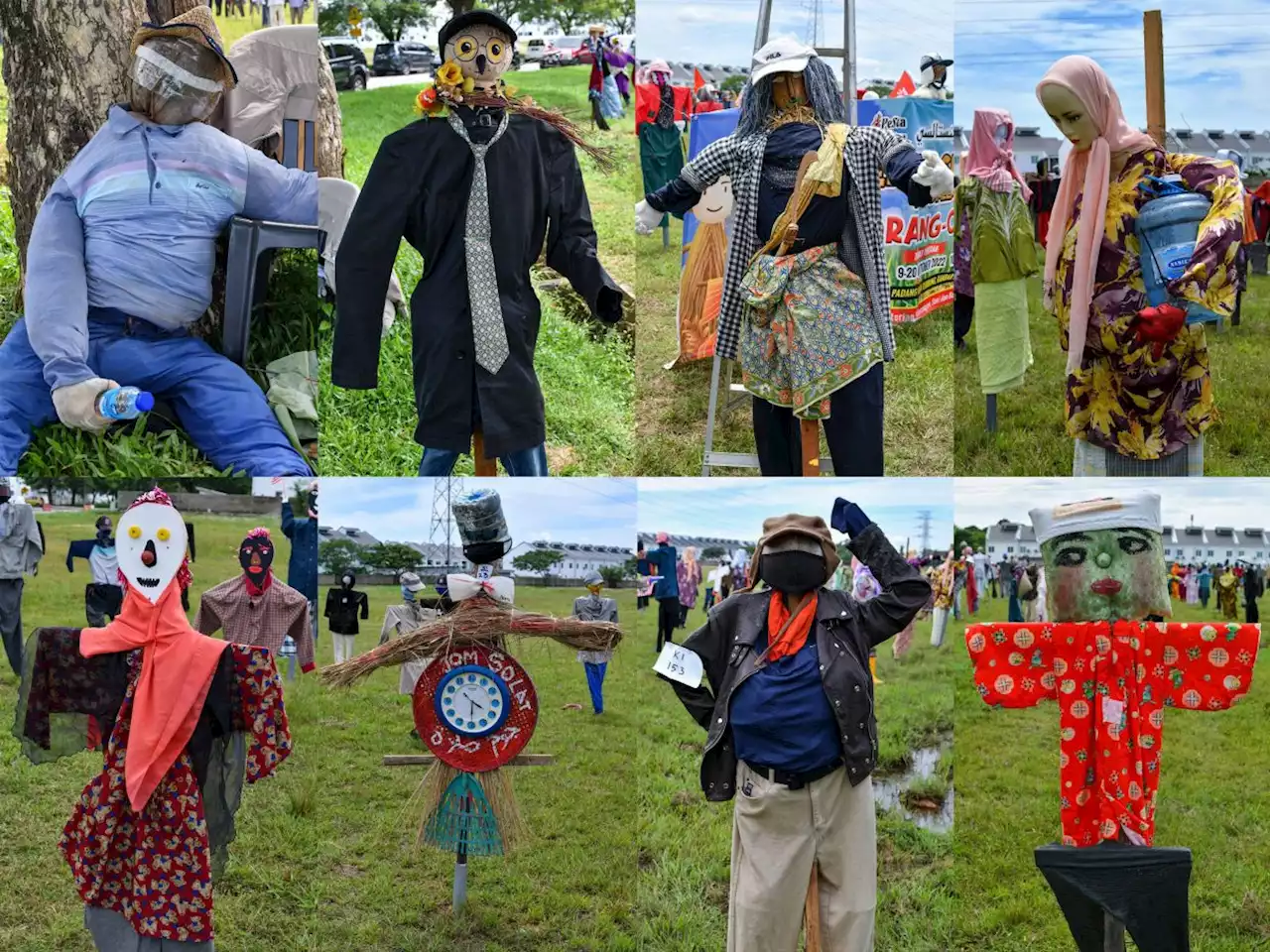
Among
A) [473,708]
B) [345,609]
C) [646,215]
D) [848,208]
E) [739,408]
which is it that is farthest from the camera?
[739,408]

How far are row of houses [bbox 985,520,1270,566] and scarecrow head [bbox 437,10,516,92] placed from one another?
277 centimetres

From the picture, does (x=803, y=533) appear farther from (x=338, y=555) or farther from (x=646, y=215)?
(x=338, y=555)

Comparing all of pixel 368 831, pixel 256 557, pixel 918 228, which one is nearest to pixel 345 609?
pixel 256 557

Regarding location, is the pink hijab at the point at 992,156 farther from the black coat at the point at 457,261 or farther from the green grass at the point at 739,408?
the black coat at the point at 457,261

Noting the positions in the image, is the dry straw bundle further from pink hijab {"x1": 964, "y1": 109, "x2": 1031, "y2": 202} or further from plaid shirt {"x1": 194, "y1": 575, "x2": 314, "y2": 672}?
pink hijab {"x1": 964, "y1": 109, "x2": 1031, "y2": 202}

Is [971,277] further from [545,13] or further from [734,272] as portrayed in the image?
[545,13]

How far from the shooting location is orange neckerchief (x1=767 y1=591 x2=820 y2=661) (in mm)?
4945

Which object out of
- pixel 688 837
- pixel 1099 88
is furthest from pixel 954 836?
pixel 1099 88

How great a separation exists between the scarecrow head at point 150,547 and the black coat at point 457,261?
875 mm

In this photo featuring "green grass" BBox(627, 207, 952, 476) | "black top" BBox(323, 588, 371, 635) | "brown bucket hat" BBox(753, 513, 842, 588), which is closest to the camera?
"brown bucket hat" BBox(753, 513, 842, 588)

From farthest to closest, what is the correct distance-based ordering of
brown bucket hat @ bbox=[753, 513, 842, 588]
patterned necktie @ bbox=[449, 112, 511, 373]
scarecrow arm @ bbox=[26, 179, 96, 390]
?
scarecrow arm @ bbox=[26, 179, 96, 390] < patterned necktie @ bbox=[449, 112, 511, 373] < brown bucket hat @ bbox=[753, 513, 842, 588]

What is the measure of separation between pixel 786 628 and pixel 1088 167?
6.52 ft

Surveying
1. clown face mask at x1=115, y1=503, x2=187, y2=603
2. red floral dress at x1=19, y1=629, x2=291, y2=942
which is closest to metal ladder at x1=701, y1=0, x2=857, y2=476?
red floral dress at x1=19, y1=629, x2=291, y2=942

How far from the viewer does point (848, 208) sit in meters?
5.35
